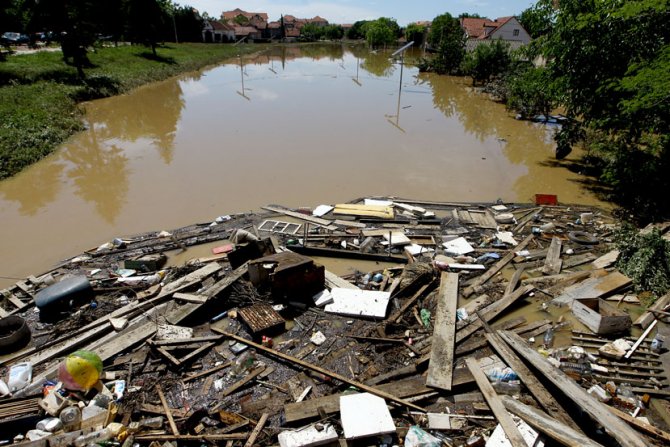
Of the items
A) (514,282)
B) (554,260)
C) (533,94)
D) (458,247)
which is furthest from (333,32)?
(514,282)

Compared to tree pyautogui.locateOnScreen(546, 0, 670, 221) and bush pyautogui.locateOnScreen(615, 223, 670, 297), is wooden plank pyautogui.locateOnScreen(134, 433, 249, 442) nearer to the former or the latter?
bush pyautogui.locateOnScreen(615, 223, 670, 297)

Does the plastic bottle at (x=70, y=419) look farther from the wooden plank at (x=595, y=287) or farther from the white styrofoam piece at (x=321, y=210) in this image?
the wooden plank at (x=595, y=287)

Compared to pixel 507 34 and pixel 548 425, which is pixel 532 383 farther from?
pixel 507 34

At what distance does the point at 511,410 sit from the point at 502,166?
483 inches

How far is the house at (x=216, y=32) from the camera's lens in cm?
7519

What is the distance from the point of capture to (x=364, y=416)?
436 centimetres

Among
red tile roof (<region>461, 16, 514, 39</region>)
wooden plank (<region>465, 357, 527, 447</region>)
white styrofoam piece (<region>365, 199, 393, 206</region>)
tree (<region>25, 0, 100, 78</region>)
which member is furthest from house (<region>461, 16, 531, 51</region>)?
wooden plank (<region>465, 357, 527, 447</region>)

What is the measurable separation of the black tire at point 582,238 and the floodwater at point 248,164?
2977 millimetres

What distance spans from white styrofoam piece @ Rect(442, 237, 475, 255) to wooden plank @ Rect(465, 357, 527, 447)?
3.49 metres

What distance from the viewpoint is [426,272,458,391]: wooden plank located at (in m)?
5.00

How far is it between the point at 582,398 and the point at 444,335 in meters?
1.90

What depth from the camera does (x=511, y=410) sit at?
4.46 m

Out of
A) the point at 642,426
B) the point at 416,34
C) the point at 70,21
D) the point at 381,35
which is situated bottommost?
the point at 642,426

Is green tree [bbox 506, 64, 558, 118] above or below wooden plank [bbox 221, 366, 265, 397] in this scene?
above
